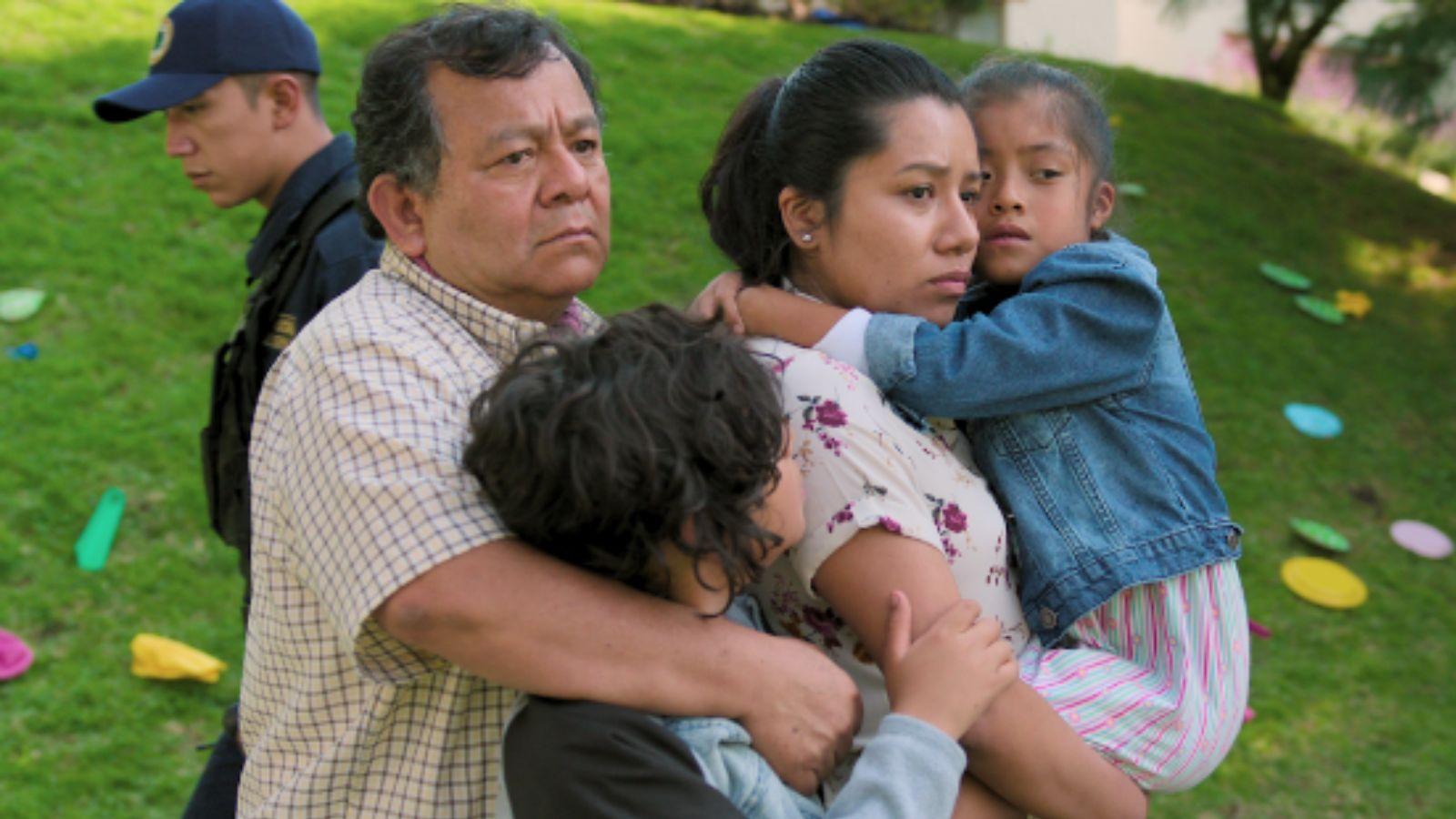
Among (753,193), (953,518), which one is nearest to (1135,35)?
(753,193)

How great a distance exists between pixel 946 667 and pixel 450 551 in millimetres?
654

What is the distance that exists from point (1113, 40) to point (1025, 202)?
45.7 ft

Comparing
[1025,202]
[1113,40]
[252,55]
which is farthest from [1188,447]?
[1113,40]

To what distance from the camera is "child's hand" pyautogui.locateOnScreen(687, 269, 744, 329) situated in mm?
2125

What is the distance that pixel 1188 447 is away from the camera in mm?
2121

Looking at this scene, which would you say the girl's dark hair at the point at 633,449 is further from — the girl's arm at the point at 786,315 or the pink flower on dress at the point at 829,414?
the girl's arm at the point at 786,315

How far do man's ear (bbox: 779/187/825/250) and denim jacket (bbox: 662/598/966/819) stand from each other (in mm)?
817

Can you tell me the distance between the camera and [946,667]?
1.72 meters

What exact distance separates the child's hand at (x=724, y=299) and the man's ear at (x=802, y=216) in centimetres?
13

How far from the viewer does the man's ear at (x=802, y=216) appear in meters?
2.13

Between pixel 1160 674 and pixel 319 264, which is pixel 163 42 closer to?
pixel 319 264

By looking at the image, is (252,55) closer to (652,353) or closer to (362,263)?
(362,263)

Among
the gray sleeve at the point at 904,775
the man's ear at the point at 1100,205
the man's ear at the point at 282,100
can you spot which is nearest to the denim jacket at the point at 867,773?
the gray sleeve at the point at 904,775

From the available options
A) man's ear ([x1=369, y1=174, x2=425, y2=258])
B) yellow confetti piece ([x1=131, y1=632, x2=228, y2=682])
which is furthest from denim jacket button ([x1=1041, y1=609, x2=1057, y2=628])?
yellow confetti piece ([x1=131, y1=632, x2=228, y2=682])
